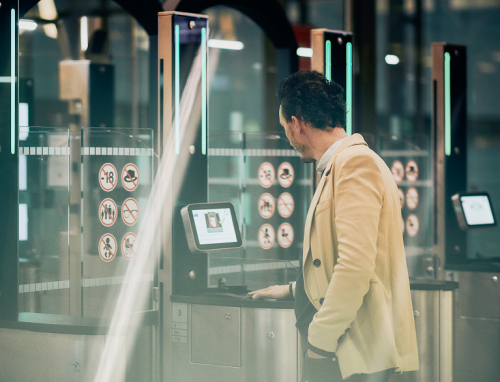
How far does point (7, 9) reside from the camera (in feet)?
11.1

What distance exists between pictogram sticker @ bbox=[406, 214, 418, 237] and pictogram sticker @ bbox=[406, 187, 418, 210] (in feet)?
0.25

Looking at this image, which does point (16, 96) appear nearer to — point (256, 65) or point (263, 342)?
point (263, 342)

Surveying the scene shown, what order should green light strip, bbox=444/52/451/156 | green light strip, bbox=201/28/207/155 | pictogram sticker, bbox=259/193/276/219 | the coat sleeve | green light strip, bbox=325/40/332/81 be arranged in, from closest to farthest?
the coat sleeve, green light strip, bbox=201/28/207/155, green light strip, bbox=325/40/332/81, green light strip, bbox=444/52/451/156, pictogram sticker, bbox=259/193/276/219

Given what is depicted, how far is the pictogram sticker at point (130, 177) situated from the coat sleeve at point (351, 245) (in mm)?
1887

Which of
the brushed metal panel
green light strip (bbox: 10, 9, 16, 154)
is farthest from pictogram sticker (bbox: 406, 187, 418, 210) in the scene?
green light strip (bbox: 10, 9, 16, 154)

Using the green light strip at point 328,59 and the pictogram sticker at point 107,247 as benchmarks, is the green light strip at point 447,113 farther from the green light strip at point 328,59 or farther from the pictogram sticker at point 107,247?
the pictogram sticker at point 107,247

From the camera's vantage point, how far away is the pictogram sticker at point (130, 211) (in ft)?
12.1

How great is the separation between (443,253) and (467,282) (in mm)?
327

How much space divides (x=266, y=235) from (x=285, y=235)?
16cm

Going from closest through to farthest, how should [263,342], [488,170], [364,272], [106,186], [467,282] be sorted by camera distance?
[364,272] < [263,342] < [106,186] < [467,282] < [488,170]

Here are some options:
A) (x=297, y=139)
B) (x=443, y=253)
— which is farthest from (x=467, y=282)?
(x=297, y=139)

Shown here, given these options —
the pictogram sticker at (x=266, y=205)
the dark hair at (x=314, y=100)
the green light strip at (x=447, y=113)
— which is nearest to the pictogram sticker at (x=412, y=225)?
the green light strip at (x=447, y=113)

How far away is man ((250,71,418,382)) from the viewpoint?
191 cm

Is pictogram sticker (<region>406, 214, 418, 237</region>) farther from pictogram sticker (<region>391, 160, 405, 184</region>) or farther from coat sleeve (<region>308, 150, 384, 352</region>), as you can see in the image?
coat sleeve (<region>308, 150, 384, 352</region>)
